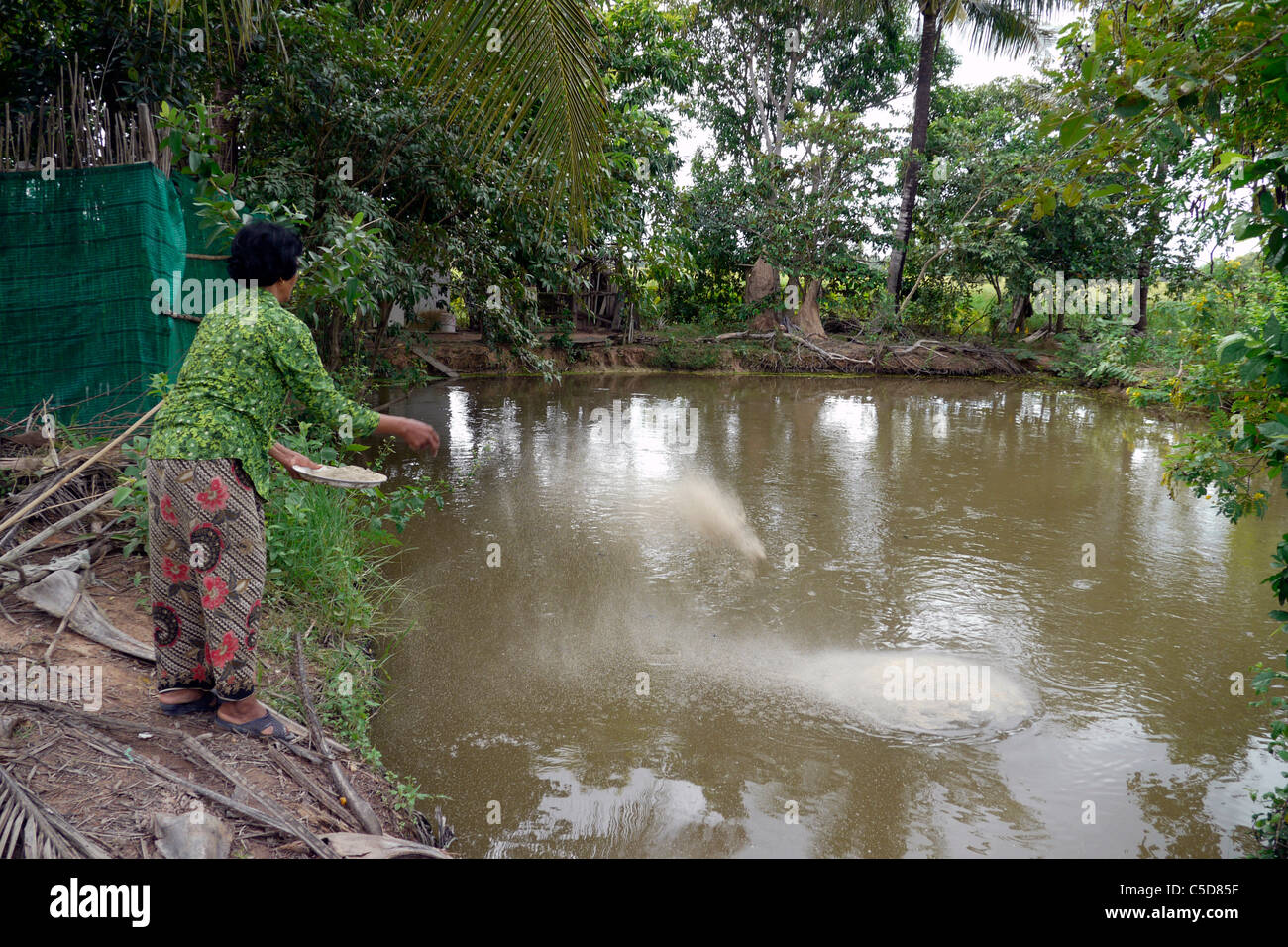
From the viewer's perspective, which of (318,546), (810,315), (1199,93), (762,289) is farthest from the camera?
(762,289)

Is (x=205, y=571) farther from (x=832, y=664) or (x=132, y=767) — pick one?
(x=832, y=664)

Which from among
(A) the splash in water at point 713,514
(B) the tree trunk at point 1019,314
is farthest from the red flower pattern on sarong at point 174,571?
(B) the tree trunk at point 1019,314

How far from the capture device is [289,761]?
8.55 feet

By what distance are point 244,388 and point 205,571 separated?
56 centimetres

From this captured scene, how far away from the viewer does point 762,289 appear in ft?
57.5

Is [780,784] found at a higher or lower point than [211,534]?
lower

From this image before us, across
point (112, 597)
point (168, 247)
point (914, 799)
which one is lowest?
point (914, 799)

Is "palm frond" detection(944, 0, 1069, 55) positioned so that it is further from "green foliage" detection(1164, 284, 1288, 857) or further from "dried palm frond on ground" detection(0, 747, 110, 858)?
"dried palm frond on ground" detection(0, 747, 110, 858)

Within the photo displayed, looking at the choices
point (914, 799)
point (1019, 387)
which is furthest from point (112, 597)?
point (1019, 387)

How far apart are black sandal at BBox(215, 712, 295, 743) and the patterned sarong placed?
0.38 feet

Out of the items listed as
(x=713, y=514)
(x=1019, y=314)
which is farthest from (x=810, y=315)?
(x=713, y=514)

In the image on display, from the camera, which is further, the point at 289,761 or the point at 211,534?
the point at 289,761
